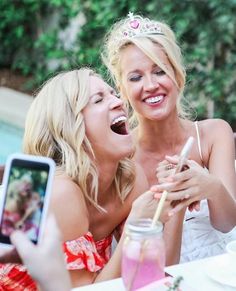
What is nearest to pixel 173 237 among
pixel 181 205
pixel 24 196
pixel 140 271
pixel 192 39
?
pixel 181 205

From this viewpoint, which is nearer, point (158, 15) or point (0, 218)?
point (0, 218)

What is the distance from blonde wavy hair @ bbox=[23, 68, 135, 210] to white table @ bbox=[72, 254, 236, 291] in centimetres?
52

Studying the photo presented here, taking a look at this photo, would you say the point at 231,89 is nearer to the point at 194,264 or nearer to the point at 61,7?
the point at 61,7

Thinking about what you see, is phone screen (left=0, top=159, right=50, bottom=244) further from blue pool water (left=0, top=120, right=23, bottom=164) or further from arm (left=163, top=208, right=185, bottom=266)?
blue pool water (left=0, top=120, right=23, bottom=164)

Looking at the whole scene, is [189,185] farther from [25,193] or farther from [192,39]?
[192,39]

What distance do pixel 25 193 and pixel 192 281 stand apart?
2.25ft

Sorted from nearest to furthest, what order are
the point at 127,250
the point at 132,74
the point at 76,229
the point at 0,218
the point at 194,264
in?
1. the point at 0,218
2. the point at 127,250
3. the point at 194,264
4. the point at 76,229
5. the point at 132,74

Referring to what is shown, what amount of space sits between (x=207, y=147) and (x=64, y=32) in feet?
17.3

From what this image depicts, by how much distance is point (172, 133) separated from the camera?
3.20m

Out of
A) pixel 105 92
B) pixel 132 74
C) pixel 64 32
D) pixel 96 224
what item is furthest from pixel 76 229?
pixel 64 32

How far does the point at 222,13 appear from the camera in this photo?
5738 mm

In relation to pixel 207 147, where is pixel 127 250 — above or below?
below

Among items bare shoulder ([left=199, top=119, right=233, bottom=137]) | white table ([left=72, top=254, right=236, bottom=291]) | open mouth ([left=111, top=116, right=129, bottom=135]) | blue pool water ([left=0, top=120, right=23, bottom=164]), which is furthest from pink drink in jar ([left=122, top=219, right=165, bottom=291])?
blue pool water ([left=0, top=120, right=23, bottom=164])

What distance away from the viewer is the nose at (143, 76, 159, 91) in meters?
2.94
